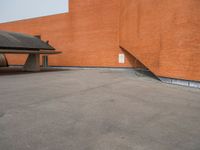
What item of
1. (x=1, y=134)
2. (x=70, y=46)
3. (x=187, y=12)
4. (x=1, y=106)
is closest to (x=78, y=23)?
(x=70, y=46)

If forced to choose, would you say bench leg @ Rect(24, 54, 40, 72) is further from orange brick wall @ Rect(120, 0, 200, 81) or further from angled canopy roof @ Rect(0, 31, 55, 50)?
orange brick wall @ Rect(120, 0, 200, 81)

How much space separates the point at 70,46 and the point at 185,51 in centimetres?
1447

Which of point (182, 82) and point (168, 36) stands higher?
point (168, 36)

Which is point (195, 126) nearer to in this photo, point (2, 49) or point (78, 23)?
point (2, 49)

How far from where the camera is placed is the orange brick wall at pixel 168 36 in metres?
8.28

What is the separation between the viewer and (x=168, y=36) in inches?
384

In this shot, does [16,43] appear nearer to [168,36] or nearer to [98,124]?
[168,36]

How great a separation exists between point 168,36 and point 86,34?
1160cm

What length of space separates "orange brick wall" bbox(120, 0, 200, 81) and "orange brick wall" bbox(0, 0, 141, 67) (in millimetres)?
4306

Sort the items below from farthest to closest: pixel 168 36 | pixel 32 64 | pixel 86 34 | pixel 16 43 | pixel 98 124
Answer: pixel 86 34, pixel 32 64, pixel 16 43, pixel 168 36, pixel 98 124

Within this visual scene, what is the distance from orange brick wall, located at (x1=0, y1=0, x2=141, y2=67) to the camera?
18.5 metres

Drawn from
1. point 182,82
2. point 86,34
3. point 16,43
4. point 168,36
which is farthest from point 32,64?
point 182,82

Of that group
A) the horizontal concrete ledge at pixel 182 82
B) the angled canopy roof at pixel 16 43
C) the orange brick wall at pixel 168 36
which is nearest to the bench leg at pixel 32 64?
the angled canopy roof at pixel 16 43

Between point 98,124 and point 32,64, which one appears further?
point 32,64
